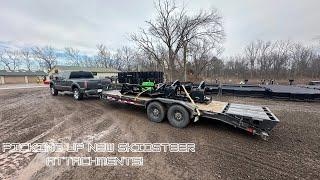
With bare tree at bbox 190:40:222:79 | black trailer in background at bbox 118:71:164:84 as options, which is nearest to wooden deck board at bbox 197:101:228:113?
black trailer in background at bbox 118:71:164:84

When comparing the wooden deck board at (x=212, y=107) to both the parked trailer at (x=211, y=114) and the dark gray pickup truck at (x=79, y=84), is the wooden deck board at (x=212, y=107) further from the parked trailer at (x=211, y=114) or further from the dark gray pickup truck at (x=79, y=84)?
the dark gray pickup truck at (x=79, y=84)

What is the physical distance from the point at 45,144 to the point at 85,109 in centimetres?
399

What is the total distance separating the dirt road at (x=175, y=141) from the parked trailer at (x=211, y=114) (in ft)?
1.00

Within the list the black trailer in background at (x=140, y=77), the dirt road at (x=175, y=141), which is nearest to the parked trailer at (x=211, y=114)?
the dirt road at (x=175, y=141)

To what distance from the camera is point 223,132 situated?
5352 mm

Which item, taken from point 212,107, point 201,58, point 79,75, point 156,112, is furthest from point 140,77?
point 201,58

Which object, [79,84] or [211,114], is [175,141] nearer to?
[211,114]

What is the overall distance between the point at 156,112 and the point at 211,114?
6.19 feet

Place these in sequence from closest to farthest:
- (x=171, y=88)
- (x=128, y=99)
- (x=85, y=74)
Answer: (x=171, y=88) < (x=128, y=99) < (x=85, y=74)

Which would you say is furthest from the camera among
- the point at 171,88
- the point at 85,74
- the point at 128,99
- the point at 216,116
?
the point at 85,74

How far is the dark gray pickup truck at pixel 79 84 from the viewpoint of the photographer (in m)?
10.6

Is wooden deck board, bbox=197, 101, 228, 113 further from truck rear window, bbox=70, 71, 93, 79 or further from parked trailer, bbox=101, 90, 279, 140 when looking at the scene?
truck rear window, bbox=70, 71, 93, 79

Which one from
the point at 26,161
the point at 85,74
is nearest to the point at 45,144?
the point at 26,161

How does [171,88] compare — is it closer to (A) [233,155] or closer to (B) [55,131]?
(A) [233,155]
